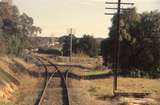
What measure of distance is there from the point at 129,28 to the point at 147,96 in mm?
32011

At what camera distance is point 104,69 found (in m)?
77.9

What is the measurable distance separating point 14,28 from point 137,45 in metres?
22.5

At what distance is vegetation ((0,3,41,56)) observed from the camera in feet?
233

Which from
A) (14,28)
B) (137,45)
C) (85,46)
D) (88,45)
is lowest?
(85,46)

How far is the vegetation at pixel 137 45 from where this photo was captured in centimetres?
6019

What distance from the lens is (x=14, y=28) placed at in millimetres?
75500

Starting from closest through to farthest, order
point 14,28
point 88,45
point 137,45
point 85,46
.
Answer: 1. point 137,45
2. point 14,28
3. point 88,45
4. point 85,46

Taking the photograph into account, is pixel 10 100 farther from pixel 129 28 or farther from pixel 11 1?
pixel 11 1

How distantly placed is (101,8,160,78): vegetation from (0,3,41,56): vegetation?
14466mm

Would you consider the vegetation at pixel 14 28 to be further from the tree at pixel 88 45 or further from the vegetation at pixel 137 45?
the tree at pixel 88 45

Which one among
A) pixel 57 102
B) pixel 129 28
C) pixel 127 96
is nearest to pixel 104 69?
pixel 129 28

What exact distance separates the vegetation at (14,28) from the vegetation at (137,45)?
1447cm

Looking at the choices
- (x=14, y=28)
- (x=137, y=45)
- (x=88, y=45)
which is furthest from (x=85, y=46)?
(x=137, y=45)

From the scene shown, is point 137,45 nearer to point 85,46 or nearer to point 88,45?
point 88,45
